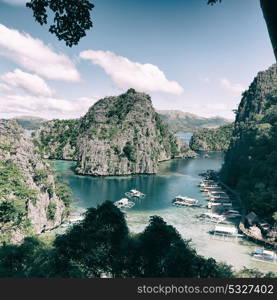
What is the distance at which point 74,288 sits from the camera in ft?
19.0

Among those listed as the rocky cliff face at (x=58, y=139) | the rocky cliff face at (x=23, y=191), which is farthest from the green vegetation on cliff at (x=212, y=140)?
the rocky cliff face at (x=23, y=191)

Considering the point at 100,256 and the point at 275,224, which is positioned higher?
→ the point at 100,256

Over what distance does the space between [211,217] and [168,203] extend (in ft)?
34.6

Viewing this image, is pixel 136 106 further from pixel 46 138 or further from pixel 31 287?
pixel 31 287

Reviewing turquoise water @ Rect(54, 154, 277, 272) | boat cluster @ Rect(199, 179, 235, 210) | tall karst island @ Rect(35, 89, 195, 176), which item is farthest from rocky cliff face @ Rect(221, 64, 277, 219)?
tall karst island @ Rect(35, 89, 195, 176)

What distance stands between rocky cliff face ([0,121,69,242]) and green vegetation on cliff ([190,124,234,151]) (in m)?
128

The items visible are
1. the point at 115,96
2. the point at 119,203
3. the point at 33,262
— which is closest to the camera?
the point at 33,262

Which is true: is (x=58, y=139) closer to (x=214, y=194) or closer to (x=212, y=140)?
(x=212, y=140)

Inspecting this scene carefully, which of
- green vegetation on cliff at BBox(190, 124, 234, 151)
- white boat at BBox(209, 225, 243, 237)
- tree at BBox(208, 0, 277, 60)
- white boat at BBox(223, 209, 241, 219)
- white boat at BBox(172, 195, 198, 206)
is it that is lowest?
white boat at BBox(209, 225, 243, 237)

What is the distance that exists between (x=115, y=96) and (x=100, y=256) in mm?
121087

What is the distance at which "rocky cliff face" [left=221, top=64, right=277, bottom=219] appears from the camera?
1630 inches

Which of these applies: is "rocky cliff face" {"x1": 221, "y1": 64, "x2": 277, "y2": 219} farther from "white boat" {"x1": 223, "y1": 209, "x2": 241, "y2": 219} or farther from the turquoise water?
the turquoise water

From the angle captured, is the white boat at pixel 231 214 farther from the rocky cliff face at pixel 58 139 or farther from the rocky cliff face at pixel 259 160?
the rocky cliff face at pixel 58 139

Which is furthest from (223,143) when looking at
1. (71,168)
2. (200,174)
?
(71,168)
